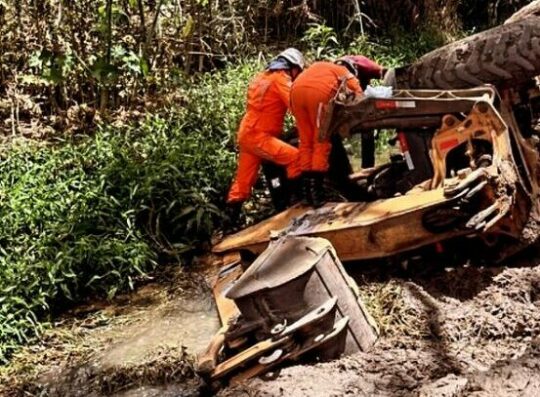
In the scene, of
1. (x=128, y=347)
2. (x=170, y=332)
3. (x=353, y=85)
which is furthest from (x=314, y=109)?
(x=128, y=347)

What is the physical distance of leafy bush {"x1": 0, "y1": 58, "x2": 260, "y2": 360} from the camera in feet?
19.8

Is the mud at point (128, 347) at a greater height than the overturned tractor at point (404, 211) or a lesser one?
lesser

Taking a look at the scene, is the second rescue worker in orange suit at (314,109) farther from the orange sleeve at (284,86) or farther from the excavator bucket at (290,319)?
the excavator bucket at (290,319)

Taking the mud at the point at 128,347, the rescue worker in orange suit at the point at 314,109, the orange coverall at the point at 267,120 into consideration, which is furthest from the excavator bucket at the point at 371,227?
the orange coverall at the point at 267,120

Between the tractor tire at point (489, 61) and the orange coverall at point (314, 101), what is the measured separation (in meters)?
0.57

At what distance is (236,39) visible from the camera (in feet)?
34.3

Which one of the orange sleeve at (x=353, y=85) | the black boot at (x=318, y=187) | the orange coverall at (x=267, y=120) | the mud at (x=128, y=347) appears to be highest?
the orange sleeve at (x=353, y=85)

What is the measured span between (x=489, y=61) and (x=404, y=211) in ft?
3.95

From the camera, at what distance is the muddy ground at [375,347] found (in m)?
3.78

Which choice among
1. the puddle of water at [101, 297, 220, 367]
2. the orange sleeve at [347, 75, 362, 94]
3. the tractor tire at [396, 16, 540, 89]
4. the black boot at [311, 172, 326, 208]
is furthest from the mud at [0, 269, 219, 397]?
the tractor tire at [396, 16, 540, 89]

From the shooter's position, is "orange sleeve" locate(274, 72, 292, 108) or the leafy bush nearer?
the leafy bush

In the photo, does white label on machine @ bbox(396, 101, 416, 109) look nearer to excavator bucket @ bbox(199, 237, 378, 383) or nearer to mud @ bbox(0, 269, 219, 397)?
excavator bucket @ bbox(199, 237, 378, 383)

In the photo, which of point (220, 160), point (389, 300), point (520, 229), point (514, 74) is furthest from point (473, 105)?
point (220, 160)

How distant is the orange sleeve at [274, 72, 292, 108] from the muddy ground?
1.42 metres
